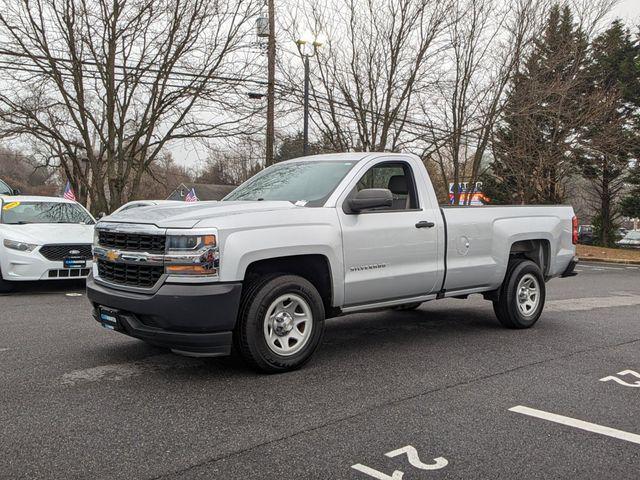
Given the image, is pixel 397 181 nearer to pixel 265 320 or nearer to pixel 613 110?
pixel 265 320

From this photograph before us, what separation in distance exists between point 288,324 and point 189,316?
2.88 ft

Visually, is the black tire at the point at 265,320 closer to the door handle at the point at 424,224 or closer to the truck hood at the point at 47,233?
the door handle at the point at 424,224

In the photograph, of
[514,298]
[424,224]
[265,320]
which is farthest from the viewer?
[514,298]

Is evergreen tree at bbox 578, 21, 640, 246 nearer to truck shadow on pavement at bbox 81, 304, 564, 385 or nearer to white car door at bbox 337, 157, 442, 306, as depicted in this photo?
truck shadow on pavement at bbox 81, 304, 564, 385

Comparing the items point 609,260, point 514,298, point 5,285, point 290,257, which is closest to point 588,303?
point 514,298

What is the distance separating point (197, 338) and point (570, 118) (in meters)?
20.9

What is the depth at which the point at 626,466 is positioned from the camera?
10.7 feet

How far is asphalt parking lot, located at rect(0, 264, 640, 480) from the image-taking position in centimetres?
324

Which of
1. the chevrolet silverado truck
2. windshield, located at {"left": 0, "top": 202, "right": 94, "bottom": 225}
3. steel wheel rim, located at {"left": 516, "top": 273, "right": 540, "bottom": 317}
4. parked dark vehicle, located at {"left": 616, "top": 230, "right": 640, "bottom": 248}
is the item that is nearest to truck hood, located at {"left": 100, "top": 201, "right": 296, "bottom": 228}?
the chevrolet silverado truck

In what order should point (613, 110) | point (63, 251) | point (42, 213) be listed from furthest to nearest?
point (613, 110) → point (42, 213) → point (63, 251)

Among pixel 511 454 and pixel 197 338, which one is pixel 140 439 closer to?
pixel 197 338

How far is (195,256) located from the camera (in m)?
4.49

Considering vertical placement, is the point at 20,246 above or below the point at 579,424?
above

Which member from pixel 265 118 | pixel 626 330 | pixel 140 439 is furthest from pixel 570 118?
pixel 140 439
